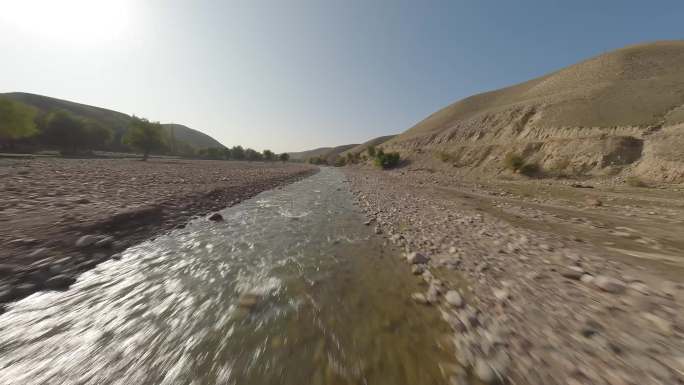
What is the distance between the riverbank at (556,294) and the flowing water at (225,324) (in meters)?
0.70

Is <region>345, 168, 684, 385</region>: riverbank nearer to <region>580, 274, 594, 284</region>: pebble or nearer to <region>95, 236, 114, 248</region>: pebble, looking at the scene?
<region>580, 274, 594, 284</region>: pebble

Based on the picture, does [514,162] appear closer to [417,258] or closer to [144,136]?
[417,258]

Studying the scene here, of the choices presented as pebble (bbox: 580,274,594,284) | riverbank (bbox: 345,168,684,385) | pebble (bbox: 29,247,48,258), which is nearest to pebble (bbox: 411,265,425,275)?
riverbank (bbox: 345,168,684,385)

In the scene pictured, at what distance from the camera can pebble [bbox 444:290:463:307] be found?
3.96 m

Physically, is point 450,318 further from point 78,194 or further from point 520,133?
point 520,133

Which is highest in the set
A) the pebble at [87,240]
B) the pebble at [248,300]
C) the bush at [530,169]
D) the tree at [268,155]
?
the tree at [268,155]

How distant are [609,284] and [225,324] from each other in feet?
23.6

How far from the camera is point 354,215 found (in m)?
10.7

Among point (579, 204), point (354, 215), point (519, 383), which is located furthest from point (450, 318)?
point (579, 204)

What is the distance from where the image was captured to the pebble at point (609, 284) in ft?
13.2

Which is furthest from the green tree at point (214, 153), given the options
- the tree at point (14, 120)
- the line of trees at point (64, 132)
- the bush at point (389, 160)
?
the bush at point (389, 160)

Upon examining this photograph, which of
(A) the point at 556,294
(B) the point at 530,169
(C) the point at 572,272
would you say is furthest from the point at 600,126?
(A) the point at 556,294

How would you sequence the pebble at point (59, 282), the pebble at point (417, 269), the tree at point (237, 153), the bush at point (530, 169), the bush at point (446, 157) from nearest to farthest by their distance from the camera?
the pebble at point (59, 282) < the pebble at point (417, 269) < the bush at point (530, 169) < the bush at point (446, 157) < the tree at point (237, 153)

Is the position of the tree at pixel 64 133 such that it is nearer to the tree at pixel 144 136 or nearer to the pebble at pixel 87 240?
the tree at pixel 144 136
